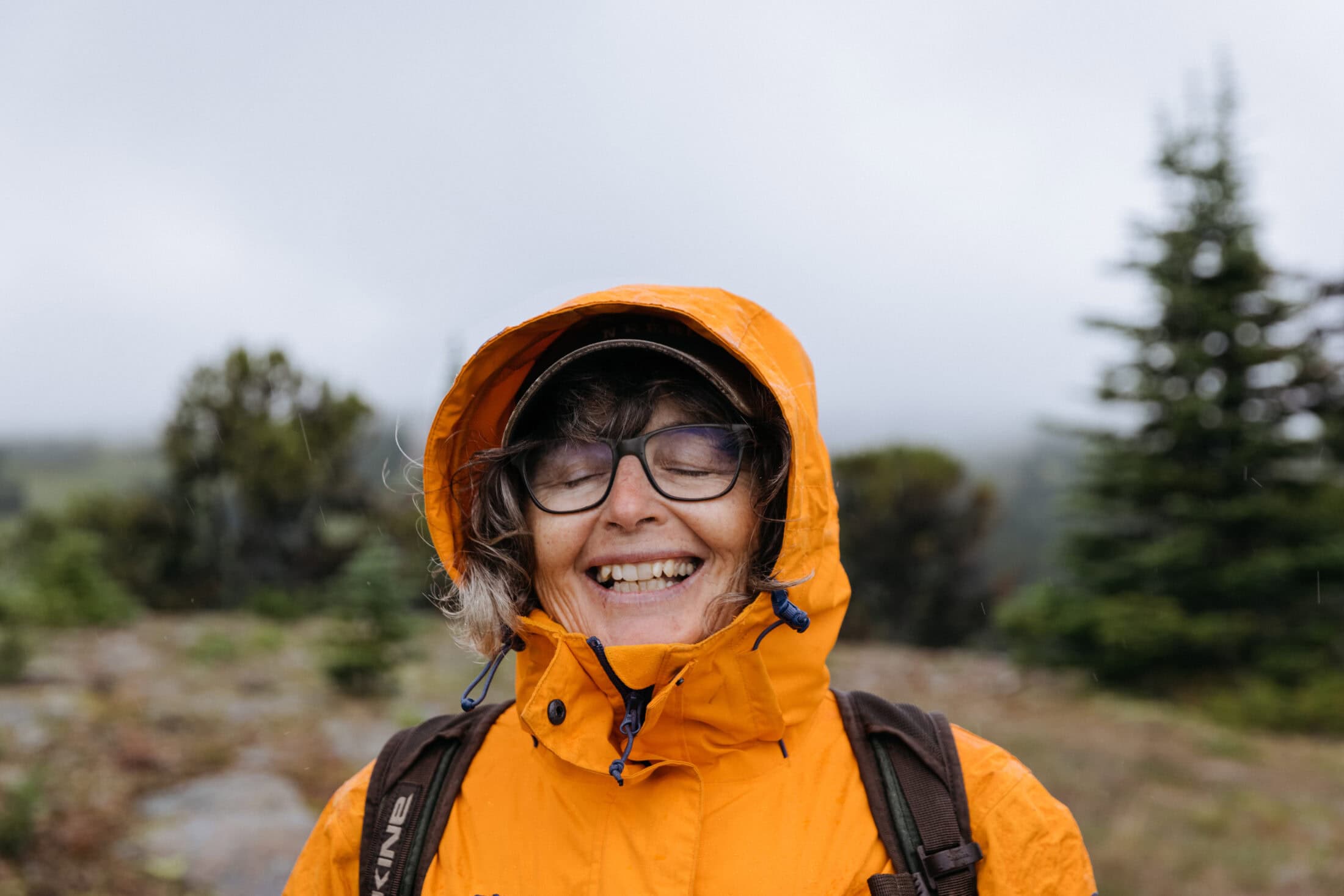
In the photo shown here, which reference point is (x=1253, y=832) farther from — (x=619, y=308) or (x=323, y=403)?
(x=323, y=403)

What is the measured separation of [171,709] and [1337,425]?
15507mm

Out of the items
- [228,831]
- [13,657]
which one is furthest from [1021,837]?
[13,657]

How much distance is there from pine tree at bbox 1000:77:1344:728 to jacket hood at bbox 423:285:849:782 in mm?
12044

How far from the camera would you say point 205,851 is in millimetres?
5148

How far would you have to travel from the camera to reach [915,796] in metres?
1.61

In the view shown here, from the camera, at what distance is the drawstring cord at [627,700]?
1615 millimetres

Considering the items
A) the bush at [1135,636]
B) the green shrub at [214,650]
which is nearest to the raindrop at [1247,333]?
the bush at [1135,636]

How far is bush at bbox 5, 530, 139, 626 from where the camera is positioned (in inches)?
445

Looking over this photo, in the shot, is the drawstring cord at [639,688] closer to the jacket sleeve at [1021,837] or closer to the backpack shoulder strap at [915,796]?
the backpack shoulder strap at [915,796]

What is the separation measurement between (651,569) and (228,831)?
5.09m

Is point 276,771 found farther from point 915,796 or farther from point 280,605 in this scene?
point 280,605

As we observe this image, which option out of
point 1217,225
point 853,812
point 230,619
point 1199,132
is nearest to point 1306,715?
point 1217,225

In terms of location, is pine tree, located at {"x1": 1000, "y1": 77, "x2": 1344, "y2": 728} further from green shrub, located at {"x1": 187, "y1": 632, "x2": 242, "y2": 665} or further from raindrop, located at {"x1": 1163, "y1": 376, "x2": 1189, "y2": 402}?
green shrub, located at {"x1": 187, "y1": 632, "x2": 242, "y2": 665}

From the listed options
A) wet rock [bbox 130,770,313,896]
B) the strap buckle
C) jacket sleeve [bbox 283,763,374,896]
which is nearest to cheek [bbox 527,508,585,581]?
jacket sleeve [bbox 283,763,374,896]
